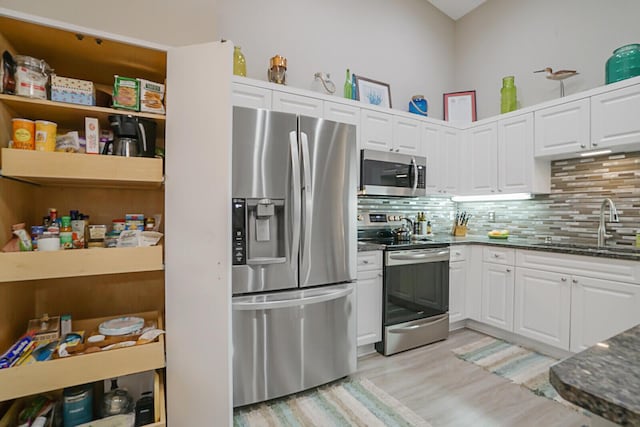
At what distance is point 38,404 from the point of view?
1454mm

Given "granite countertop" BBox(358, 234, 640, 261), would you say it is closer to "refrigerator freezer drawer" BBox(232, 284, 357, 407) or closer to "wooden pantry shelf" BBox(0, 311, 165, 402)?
"refrigerator freezer drawer" BBox(232, 284, 357, 407)

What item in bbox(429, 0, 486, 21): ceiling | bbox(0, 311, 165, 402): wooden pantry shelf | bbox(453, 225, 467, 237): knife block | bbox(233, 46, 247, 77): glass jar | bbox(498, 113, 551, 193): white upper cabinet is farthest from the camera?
bbox(429, 0, 486, 21): ceiling

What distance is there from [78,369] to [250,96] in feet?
6.39

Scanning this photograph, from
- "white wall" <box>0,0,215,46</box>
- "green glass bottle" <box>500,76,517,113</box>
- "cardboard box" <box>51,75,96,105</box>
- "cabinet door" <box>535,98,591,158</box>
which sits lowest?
"cardboard box" <box>51,75,96,105</box>

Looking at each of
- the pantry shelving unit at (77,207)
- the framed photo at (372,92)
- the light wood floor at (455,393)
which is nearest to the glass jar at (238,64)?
the pantry shelving unit at (77,207)

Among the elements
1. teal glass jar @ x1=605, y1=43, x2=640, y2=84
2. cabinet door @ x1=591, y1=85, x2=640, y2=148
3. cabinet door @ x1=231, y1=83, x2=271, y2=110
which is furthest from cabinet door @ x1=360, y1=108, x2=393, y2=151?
teal glass jar @ x1=605, y1=43, x2=640, y2=84

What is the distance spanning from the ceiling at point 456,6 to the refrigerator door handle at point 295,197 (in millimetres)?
3432

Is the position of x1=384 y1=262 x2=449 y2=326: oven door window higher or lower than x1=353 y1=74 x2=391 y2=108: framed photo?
lower

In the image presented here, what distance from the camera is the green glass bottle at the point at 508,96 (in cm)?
327

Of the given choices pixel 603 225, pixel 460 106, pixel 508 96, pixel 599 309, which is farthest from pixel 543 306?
pixel 460 106

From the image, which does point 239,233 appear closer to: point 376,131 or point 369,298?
point 369,298

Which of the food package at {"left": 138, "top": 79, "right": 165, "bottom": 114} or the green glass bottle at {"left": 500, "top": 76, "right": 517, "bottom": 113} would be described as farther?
the green glass bottle at {"left": 500, "top": 76, "right": 517, "bottom": 113}

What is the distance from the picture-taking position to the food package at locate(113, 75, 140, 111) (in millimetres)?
1464

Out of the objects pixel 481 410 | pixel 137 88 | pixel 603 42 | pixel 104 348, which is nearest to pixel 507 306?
pixel 481 410
